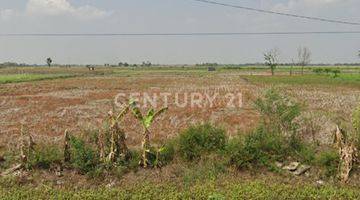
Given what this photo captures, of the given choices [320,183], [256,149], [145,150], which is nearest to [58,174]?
[145,150]

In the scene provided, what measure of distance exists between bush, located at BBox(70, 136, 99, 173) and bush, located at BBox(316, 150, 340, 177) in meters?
5.08

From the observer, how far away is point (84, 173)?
891 centimetres

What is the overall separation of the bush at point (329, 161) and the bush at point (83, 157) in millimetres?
5081

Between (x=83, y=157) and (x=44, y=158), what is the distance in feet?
3.17

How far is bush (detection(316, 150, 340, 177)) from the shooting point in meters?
8.72

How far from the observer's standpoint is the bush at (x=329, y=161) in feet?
28.6

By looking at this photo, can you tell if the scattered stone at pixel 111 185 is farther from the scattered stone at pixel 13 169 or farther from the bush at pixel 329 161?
the bush at pixel 329 161

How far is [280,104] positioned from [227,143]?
188 cm

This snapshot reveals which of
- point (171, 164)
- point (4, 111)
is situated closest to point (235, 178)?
point (171, 164)

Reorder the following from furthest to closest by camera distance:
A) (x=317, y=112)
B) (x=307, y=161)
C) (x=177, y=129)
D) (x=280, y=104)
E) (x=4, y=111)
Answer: (x=4, y=111)
(x=317, y=112)
(x=177, y=129)
(x=280, y=104)
(x=307, y=161)

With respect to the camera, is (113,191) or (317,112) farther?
(317,112)

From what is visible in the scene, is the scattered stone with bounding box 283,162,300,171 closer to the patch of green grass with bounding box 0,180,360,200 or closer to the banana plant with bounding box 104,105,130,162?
the patch of green grass with bounding box 0,180,360,200

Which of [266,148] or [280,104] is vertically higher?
[280,104]

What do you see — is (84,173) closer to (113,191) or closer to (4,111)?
(113,191)
